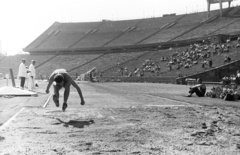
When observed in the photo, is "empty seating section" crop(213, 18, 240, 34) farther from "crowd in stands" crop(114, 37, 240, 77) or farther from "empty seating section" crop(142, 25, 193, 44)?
"empty seating section" crop(142, 25, 193, 44)

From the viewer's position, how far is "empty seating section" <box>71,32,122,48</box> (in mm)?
78688

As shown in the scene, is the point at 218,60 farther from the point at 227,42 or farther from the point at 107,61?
the point at 107,61

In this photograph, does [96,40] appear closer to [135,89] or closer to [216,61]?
[216,61]

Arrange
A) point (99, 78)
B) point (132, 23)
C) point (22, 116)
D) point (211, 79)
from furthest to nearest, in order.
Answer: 1. point (132, 23)
2. point (99, 78)
3. point (211, 79)
4. point (22, 116)

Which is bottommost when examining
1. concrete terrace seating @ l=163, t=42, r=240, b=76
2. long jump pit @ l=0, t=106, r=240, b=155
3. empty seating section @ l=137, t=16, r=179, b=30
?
long jump pit @ l=0, t=106, r=240, b=155

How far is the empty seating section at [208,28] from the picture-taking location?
61.1 meters

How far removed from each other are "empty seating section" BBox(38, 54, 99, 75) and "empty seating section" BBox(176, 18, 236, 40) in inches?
833

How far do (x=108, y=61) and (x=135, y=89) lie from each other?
3845cm

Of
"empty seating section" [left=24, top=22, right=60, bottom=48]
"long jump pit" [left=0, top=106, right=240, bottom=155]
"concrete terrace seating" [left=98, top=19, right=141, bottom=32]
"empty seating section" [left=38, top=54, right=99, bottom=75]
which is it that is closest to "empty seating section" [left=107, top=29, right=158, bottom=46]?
"concrete terrace seating" [left=98, top=19, right=141, bottom=32]

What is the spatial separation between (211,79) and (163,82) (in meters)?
8.98

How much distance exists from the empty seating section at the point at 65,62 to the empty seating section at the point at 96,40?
3.59 meters

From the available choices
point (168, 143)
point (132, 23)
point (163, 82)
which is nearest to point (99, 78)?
point (163, 82)

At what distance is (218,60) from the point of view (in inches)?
1608

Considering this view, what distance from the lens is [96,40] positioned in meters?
80.4
